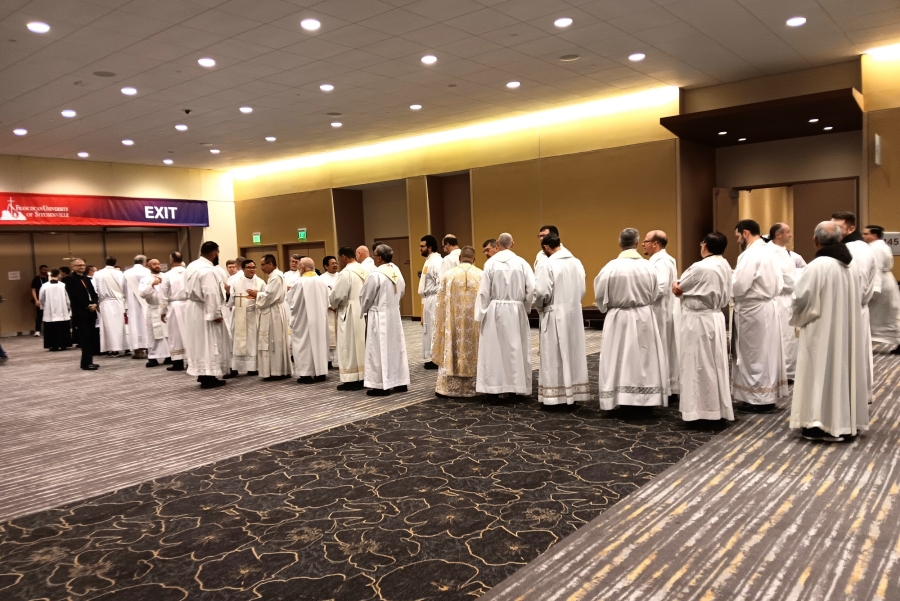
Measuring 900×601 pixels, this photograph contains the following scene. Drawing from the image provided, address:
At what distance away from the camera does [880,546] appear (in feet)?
9.93

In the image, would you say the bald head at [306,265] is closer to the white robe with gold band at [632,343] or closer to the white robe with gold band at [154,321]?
the white robe with gold band at [154,321]

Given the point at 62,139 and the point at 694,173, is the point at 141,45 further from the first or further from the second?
the point at 694,173

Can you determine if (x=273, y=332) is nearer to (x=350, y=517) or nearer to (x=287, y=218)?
(x=350, y=517)

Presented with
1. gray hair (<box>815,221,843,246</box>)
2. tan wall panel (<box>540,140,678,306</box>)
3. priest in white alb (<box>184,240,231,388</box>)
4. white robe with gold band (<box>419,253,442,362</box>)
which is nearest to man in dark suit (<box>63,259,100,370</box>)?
priest in white alb (<box>184,240,231,388</box>)

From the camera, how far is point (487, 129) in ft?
45.6

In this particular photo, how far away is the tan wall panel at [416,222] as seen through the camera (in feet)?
49.6

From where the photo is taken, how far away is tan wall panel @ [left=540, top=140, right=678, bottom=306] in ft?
38.2

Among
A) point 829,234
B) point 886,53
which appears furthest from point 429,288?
point 886,53

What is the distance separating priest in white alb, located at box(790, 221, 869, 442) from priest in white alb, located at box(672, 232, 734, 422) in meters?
0.59

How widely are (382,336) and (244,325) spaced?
2963mm

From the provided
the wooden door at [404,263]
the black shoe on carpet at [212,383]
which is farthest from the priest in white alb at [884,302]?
the wooden door at [404,263]

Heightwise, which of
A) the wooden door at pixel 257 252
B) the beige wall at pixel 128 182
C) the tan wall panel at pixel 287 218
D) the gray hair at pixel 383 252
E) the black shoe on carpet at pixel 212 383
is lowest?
the black shoe on carpet at pixel 212 383

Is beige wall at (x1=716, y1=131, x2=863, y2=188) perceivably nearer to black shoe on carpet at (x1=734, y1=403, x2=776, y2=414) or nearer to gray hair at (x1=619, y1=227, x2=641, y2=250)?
black shoe on carpet at (x1=734, y1=403, x2=776, y2=414)

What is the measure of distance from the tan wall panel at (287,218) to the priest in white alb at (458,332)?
33.9ft
